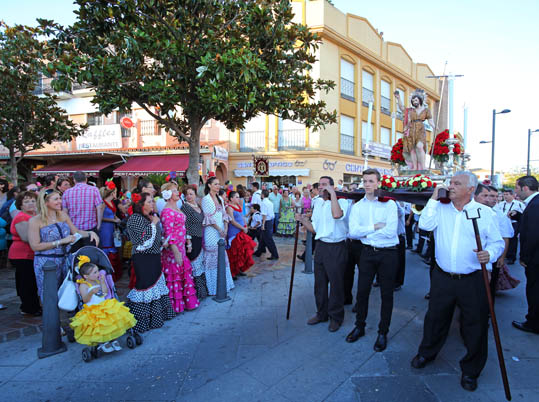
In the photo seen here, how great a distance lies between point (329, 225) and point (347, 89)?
60.9ft

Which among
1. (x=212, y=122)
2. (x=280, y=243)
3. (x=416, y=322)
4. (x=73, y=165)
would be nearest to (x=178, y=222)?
(x=416, y=322)

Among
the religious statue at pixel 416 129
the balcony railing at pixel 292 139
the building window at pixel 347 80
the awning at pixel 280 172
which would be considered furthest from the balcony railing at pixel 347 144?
the religious statue at pixel 416 129

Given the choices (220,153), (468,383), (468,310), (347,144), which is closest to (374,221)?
(468,310)

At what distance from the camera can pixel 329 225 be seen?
14.3 feet

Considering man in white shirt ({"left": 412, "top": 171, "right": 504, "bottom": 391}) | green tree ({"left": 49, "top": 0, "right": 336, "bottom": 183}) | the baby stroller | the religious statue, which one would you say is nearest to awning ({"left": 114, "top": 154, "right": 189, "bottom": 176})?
green tree ({"left": 49, "top": 0, "right": 336, "bottom": 183})

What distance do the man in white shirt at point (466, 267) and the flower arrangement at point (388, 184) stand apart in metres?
1.10

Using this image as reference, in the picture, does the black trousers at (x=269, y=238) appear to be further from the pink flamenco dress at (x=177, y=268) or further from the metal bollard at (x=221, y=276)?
the pink flamenco dress at (x=177, y=268)

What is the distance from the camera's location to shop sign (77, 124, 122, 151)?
1973cm

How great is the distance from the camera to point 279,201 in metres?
12.5

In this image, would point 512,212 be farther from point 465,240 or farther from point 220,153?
point 220,153

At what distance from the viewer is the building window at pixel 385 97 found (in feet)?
77.4

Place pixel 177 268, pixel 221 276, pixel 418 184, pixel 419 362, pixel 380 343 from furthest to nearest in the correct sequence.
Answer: pixel 221 276
pixel 177 268
pixel 418 184
pixel 380 343
pixel 419 362

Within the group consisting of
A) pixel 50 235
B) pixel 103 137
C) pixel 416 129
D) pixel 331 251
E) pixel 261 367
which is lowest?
pixel 261 367

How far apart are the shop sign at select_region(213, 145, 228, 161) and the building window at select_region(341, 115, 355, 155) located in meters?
7.24
